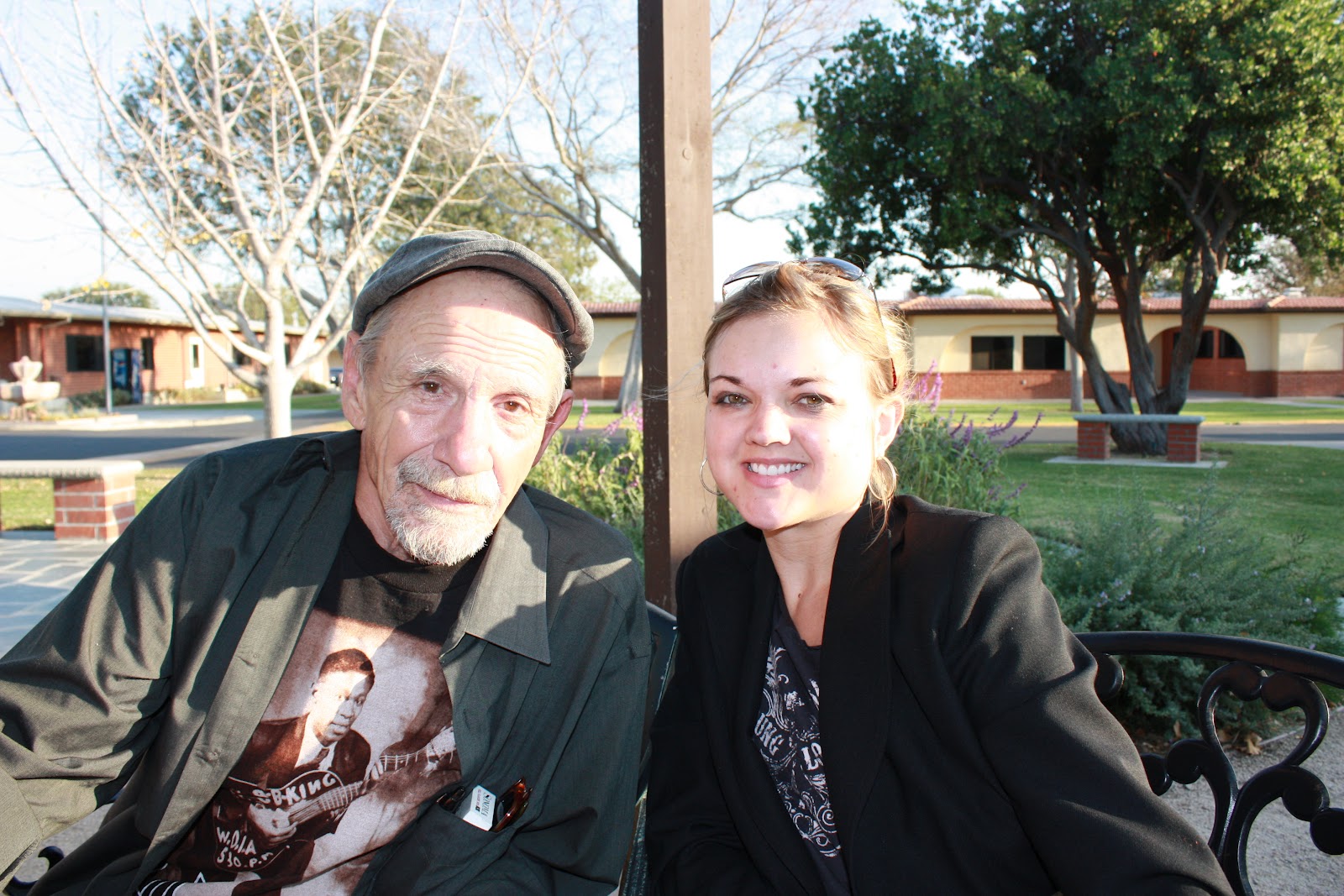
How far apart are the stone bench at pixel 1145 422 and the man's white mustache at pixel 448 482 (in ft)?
48.2

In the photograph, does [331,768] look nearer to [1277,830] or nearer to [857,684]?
[857,684]

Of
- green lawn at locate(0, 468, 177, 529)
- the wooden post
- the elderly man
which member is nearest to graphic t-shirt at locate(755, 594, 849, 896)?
the elderly man

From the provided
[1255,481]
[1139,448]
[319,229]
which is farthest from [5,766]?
[1139,448]

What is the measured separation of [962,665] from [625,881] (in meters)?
0.90

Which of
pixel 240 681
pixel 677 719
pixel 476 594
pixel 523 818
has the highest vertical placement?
pixel 476 594

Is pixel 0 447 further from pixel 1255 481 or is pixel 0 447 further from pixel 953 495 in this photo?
pixel 1255 481

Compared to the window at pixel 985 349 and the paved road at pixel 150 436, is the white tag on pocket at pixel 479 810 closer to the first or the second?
the paved road at pixel 150 436

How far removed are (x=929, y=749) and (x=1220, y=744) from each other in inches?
30.4

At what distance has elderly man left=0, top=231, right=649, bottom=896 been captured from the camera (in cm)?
158

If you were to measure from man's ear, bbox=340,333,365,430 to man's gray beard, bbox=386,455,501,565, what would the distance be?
0.73 ft

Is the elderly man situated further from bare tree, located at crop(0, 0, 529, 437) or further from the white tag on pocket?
bare tree, located at crop(0, 0, 529, 437)

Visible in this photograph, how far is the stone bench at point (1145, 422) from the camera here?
14.2 m

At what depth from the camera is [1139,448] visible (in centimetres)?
1575

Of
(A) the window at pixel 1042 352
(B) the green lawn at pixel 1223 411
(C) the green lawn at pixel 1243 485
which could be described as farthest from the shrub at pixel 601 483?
(A) the window at pixel 1042 352
